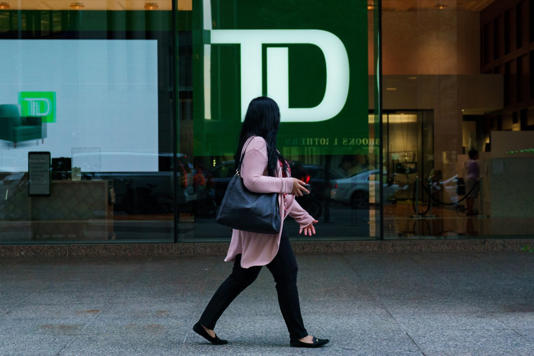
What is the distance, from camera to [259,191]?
4.92 meters

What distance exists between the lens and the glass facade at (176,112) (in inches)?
410

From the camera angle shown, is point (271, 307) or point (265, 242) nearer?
point (265, 242)

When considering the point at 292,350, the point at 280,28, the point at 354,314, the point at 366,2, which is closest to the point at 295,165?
the point at 280,28

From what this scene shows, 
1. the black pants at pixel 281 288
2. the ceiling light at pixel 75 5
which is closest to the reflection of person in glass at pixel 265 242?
the black pants at pixel 281 288

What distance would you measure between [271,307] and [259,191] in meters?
2.08

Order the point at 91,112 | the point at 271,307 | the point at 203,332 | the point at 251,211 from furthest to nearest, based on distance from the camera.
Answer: the point at 91,112
the point at 271,307
the point at 203,332
the point at 251,211

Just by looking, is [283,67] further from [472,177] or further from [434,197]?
[472,177]

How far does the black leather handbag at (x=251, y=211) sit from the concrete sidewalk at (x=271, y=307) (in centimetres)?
97

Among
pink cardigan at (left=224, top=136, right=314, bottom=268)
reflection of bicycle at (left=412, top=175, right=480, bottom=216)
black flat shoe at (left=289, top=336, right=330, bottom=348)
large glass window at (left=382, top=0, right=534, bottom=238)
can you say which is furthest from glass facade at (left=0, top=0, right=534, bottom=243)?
black flat shoe at (left=289, top=336, right=330, bottom=348)

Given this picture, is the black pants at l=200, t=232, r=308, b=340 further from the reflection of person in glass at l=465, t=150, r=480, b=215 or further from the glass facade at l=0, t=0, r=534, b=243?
the reflection of person in glass at l=465, t=150, r=480, b=215

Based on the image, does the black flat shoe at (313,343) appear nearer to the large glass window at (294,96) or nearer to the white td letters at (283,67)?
the large glass window at (294,96)

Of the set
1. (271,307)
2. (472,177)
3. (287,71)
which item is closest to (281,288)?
(271,307)

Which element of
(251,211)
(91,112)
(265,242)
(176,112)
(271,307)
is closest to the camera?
(251,211)

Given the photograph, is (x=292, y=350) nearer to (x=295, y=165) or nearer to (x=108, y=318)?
(x=108, y=318)
